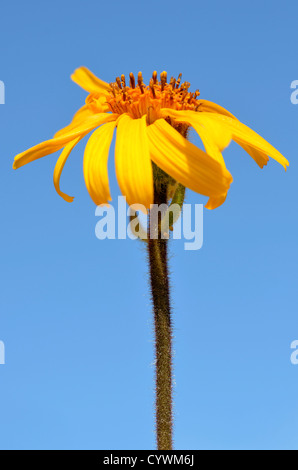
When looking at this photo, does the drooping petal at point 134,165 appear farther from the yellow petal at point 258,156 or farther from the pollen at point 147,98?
the yellow petal at point 258,156

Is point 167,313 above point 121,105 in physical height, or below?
below

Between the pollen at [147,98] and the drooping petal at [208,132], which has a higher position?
the pollen at [147,98]

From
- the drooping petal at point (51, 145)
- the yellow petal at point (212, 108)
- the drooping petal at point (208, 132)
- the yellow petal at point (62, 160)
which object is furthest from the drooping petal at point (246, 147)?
the yellow petal at point (62, 160)

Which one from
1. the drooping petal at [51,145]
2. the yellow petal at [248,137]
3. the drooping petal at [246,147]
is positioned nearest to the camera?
the yellow petal at [248,137]

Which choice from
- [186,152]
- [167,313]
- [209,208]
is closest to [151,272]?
[167,313]

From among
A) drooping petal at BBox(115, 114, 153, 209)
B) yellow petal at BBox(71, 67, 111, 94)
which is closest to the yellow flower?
drooping petal at BBox(115, 114, 153, 209)
